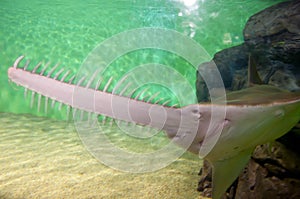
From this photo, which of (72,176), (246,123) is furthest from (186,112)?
(72,176)

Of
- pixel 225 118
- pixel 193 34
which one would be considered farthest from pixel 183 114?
pixel 193 34

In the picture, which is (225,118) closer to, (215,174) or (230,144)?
(230,144)

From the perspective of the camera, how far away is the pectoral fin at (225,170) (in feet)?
5.84

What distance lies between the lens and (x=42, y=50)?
9531 mm

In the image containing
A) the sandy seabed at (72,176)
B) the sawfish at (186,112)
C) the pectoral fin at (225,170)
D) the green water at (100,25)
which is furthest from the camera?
the green water at (100,25)

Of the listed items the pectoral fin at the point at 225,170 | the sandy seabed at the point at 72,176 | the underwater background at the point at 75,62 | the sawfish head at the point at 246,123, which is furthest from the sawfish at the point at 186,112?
the sandy seabed at the point at 72,176

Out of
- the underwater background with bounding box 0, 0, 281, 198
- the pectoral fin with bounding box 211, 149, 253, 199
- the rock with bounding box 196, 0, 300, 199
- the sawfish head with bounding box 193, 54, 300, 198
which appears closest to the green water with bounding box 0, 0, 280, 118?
the underwater background with bounding box 0, 0, 281, 198

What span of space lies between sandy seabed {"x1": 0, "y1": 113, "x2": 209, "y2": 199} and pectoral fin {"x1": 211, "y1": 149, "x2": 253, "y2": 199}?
3.38 ft

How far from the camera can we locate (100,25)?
11227mm

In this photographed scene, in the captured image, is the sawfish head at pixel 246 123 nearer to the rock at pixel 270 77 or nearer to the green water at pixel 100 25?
the rock at pixel 270 77

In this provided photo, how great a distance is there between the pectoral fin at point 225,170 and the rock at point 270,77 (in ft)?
1.85

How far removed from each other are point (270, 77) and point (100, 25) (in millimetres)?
8776

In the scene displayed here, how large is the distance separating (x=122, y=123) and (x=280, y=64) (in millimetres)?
3739

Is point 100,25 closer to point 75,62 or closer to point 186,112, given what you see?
point 75,62
